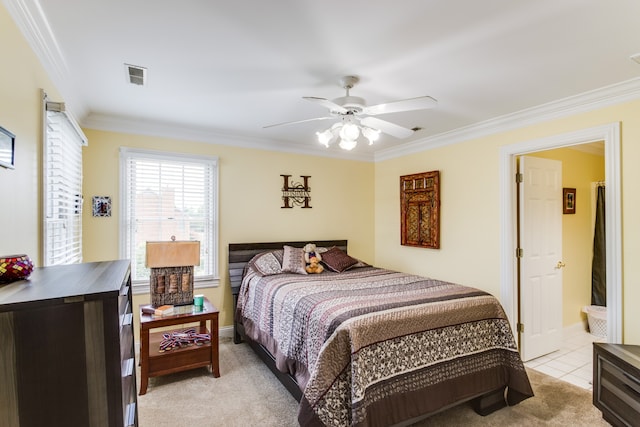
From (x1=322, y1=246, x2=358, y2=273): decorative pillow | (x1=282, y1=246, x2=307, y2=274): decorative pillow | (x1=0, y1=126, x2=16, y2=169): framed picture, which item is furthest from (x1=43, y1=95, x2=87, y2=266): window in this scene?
(x1=322, y1=246, x2=358, y2=273): decorative pillow

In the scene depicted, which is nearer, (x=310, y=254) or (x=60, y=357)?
(x=60, y=357)

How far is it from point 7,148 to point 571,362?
15.2 feet

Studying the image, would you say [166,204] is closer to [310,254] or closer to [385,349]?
[310,254]

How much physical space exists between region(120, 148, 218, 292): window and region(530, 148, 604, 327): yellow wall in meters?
4.18

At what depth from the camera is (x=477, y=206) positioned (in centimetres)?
362

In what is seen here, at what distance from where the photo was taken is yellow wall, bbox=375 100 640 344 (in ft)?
8.29

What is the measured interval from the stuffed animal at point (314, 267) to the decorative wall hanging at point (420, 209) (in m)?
1.38

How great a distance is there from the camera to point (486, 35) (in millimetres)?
1850

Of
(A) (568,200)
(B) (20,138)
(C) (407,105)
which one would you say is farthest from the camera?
(A) (568,200)

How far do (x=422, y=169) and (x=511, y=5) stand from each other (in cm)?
275

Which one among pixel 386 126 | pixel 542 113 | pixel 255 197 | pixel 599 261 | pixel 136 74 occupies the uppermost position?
pixel 136 74

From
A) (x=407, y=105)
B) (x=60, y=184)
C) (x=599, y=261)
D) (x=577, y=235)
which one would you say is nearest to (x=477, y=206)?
(x=577, y=235)

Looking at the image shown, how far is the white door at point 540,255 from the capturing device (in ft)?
11.1

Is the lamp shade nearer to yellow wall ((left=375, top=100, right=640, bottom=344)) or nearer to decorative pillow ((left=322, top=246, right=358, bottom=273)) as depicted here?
decorative pillow ((left=322, top=246, right=358, bottom=273))
